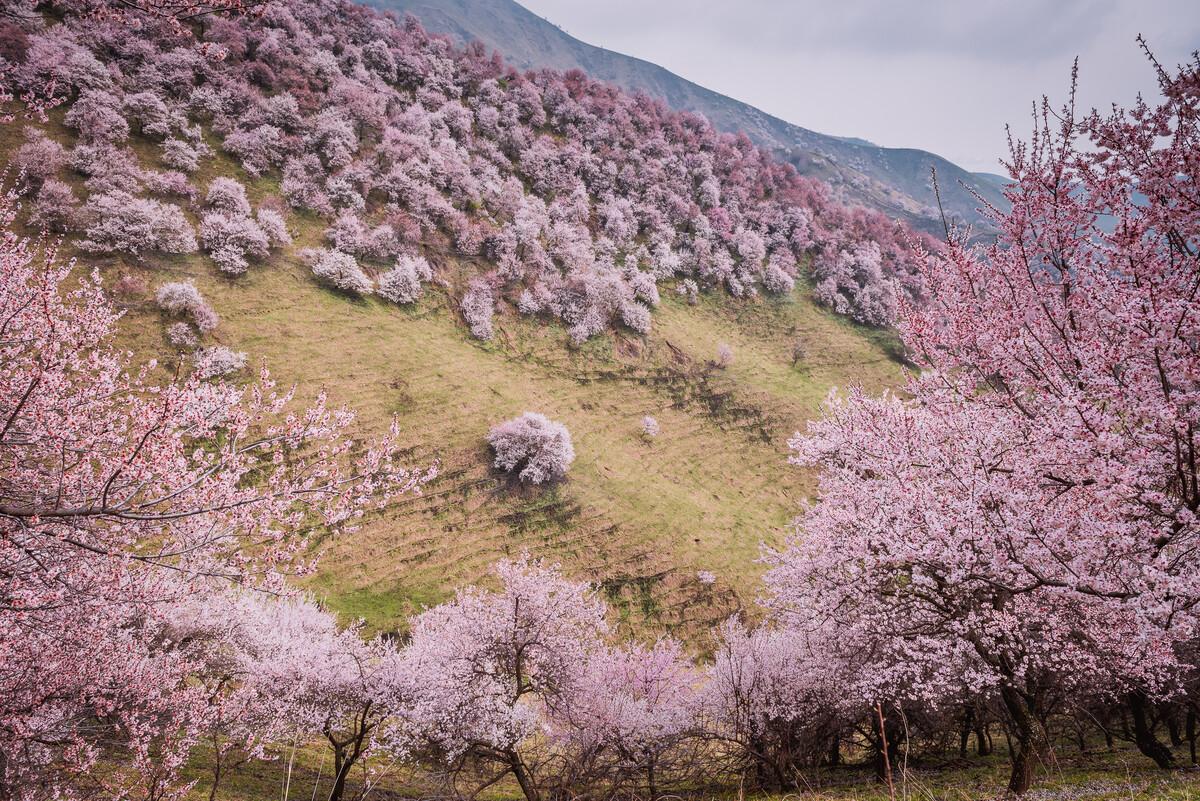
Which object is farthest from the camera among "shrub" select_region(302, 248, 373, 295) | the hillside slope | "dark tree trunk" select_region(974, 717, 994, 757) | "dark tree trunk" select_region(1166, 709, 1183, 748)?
"shrub" select_region(302, 248, 373, 295)

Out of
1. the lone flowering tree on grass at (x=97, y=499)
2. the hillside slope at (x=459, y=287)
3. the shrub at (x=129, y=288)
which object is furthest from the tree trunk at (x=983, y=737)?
the shrub at (x=129, y=288)

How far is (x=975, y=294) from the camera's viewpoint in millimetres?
8297

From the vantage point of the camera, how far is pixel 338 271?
106ft

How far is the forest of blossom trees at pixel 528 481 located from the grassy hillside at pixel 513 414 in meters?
1.61

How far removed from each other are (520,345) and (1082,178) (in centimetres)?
3358

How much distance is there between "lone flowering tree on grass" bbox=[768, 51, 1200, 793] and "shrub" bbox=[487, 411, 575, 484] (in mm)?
20434

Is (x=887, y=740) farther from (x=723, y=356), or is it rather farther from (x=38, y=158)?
(x=38, y=158)

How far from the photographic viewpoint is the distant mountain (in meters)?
101

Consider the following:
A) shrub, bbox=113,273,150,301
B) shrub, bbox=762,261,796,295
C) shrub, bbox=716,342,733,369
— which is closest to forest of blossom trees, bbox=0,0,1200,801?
shrub, bbox=113,273,150,301

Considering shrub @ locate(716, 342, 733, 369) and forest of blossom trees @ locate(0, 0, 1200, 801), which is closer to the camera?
forest of blossom trees @ locate(0, 0, 1200, 801)

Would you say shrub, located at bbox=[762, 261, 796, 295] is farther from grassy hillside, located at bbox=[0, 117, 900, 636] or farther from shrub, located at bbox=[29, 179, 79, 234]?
shrub, located at bbox=[29, 179, 79, 234]

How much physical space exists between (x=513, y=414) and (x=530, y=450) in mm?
3376

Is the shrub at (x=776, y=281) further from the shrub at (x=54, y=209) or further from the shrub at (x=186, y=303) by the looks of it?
the shrub at (x=54, y=209)

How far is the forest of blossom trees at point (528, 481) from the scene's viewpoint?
189 inches
